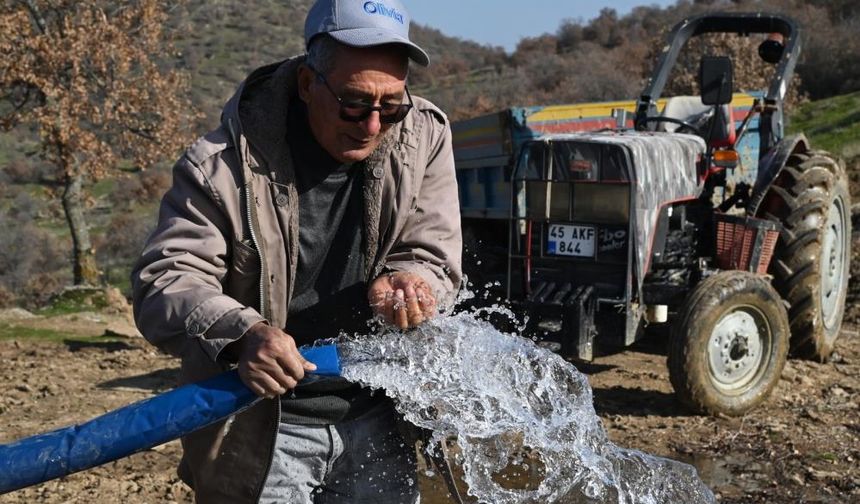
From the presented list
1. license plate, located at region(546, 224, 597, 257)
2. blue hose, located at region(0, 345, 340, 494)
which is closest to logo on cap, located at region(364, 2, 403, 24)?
blue hose, located at region(0, 345, 340, 494)

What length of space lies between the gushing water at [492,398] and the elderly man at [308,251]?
10 cm

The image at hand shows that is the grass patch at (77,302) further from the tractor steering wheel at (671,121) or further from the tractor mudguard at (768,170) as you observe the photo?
the tractor mudguard at (768,170)

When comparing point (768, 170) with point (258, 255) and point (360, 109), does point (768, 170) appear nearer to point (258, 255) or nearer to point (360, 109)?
point (360, 109)

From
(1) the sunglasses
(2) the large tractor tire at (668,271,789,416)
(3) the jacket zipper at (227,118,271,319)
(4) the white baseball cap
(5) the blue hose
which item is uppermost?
(4) the white baseball cap

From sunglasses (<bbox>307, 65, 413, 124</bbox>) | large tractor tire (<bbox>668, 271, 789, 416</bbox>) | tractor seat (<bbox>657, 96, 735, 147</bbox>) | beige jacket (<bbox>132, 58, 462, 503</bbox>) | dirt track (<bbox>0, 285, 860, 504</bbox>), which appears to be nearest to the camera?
beige jacket (<bbox>132, 58, 462, 503</bbox>)

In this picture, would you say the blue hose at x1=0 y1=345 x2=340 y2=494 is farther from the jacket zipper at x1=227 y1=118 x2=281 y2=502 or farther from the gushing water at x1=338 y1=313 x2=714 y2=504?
the gushing water at x1=338 y1=313 x2=714 y2=504

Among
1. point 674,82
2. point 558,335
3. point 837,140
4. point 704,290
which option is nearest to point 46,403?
point 558,335

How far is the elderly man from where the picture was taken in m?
2.48

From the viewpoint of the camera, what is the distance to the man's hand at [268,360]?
2352mm

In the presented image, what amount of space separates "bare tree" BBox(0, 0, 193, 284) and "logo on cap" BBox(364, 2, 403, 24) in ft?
41.6

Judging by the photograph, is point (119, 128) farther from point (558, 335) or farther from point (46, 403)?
point (558, 335)

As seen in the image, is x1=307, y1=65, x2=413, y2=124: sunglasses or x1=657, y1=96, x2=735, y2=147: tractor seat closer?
x1=307, y1=65, x2=413, y2=124: sunglasses

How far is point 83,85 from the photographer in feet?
49.1

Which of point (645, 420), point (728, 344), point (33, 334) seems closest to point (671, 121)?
point (728, 344)
